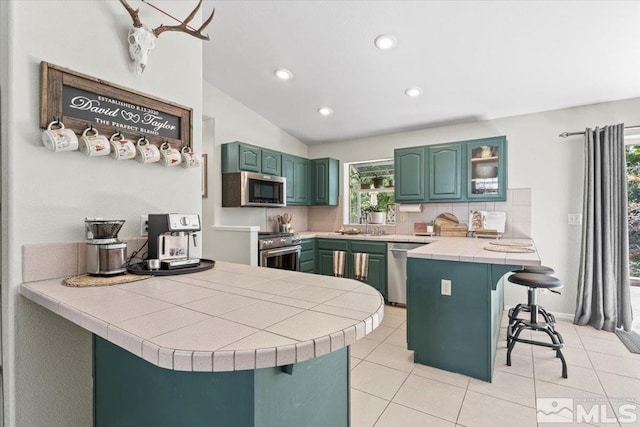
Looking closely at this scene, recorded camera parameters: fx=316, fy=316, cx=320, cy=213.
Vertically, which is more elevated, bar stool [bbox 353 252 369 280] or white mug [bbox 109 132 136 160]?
white mug [bbox 109 132 136 160]

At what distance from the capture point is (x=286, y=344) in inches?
28.3

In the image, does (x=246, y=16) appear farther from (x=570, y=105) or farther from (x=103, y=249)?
(x=570, y=105)

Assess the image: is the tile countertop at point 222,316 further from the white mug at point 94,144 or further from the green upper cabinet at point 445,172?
the green upper cabinet at point 445,172

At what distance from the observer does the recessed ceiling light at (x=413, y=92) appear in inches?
136

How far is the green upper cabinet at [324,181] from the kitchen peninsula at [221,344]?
3530 millimetres

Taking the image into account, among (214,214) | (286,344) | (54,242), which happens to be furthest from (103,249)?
(214,214)

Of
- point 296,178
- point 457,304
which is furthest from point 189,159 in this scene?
point 296,178

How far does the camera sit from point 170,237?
5.19 feet

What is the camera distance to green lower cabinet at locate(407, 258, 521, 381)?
2211mm

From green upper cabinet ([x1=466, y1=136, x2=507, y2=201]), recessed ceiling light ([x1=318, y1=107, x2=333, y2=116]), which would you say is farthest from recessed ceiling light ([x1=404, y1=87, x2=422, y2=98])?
recessed ceiling light ([x1=318, y1=107, x2=333, y2=116])

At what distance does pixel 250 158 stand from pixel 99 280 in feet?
9.19

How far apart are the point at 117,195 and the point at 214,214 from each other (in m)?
2.32

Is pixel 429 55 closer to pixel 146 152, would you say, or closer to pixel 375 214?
pixel 375 214

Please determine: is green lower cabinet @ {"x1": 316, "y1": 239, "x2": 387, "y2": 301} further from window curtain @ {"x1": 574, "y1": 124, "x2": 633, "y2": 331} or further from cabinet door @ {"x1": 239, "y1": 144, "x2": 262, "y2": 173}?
window curtain @ {"x1": 574, "y1": 124, "x2": 633, "y2": 331}
